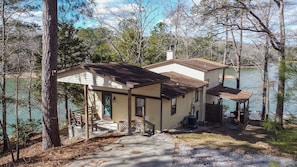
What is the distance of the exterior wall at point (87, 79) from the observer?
9.52 metres

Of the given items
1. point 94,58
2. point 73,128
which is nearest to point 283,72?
point 73,128

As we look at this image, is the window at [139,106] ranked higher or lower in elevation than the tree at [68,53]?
lower

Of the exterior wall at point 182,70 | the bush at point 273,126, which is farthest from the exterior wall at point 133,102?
the bush at point 273,126

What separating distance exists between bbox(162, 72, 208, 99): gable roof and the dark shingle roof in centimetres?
109

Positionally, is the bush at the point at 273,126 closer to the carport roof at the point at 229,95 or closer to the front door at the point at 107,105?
the front door at the point at 107,105

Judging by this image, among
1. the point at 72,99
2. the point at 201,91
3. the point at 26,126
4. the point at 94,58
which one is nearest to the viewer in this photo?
the point at 26,126

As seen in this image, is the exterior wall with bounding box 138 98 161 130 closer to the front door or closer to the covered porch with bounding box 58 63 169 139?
the covered porch with bounding box 58 63 169 139

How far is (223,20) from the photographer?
38.1 ft

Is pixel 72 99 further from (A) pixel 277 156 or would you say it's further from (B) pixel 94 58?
(A) pixel 277 156

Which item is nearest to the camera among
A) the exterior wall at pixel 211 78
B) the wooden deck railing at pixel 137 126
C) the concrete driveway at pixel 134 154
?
the concrete driveway at pixel 134 154

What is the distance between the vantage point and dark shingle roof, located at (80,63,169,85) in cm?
959

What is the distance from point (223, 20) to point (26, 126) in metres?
11.7

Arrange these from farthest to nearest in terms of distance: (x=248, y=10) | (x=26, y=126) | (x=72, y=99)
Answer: (x=72, y=99)
(x=26, y=126)
(x=248, y=10)

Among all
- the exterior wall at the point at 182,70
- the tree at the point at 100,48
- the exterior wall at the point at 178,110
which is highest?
the tree at the point at 100,48
